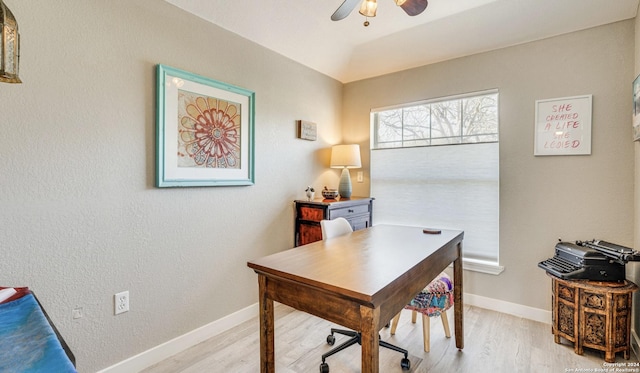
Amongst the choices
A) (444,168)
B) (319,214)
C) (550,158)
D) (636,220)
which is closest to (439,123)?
(444,168)

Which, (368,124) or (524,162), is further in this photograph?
(368,124)

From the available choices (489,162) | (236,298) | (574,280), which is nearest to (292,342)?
(236,298)

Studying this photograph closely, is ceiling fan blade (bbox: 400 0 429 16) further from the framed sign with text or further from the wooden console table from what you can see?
the wooden console table

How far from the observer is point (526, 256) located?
263 cm

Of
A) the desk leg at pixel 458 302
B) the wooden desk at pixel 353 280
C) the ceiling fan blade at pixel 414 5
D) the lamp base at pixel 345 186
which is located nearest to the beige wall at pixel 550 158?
the desk leg at pixel 458 302

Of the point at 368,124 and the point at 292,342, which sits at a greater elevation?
the point at 368,124

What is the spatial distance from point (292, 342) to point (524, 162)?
2463 millimetres

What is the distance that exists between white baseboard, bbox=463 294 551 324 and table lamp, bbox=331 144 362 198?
1.58 m

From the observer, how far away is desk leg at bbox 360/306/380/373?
108 cm

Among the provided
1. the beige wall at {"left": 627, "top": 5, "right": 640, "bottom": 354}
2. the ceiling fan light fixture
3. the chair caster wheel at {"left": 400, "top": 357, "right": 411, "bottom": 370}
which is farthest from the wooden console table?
the ceiling fan light fixture

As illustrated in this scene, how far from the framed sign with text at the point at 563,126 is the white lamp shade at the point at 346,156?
1614 millimetres

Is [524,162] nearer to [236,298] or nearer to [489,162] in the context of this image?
[489,162]

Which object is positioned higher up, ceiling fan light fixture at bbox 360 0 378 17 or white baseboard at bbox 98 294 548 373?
ceiling fan light fixture at bbox 360 0 378 17

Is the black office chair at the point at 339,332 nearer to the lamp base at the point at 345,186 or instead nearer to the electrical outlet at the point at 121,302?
the lamp base at the point at 345,186
